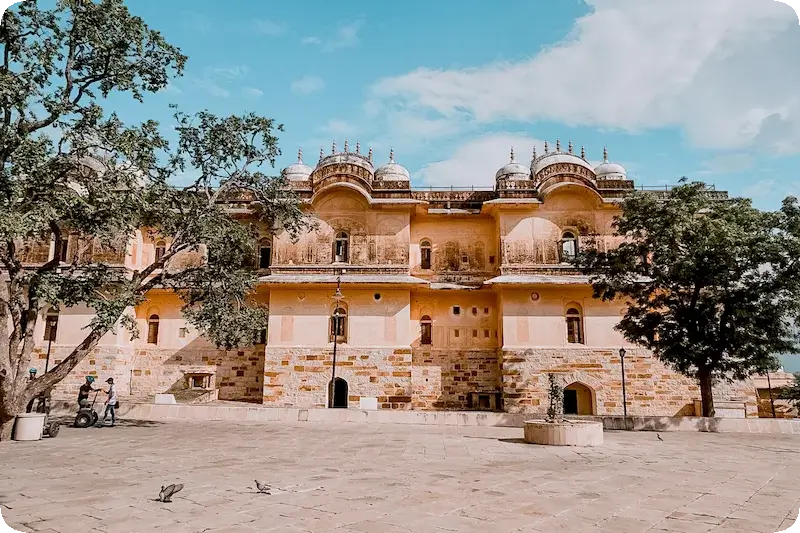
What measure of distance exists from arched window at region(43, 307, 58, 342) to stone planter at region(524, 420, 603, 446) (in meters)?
17.9

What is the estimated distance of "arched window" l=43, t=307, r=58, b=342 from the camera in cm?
2028

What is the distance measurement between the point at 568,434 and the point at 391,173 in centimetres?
1455

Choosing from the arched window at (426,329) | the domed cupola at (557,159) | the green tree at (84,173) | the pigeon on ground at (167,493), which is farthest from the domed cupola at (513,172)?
the pigeon on ground at (167,493)

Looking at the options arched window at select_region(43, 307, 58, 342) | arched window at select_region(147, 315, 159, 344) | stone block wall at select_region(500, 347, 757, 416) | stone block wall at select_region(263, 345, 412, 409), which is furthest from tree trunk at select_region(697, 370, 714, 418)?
arched window at select_region(43, 307, 58, 342)

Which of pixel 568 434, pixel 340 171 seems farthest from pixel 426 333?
pixel 568 434

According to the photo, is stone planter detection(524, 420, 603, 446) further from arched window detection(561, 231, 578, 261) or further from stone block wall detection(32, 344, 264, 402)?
stone block wall detection(32, 344, 264, 402)

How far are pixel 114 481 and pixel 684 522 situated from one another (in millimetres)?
6369

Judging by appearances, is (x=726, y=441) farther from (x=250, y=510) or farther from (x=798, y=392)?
(x=250, y=510)

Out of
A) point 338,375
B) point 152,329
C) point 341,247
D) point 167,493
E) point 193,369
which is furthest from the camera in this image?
point 152,329

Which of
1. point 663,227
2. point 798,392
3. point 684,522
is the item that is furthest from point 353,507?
point 798,392

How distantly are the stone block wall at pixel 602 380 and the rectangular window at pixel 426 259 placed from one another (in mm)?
4513

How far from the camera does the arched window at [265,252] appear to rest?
2180cm

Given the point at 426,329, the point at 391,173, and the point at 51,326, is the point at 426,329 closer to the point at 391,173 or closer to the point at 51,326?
the point at 391,173

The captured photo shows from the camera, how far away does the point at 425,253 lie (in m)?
22.0
